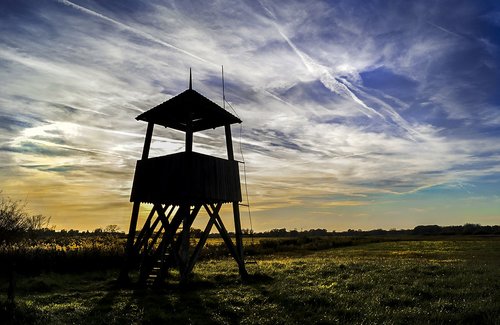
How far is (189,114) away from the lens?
19109mm

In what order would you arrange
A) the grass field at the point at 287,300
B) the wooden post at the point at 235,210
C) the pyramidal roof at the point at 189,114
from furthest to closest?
the wooden post at the point at 235,210 < the pyramidal roof at the point at 189,114 < the grass field at the point at 287,300

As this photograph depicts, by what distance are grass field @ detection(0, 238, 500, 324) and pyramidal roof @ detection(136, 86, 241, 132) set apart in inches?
316

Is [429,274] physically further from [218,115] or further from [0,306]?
[0,306]

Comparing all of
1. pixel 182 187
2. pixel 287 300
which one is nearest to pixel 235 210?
pixel 182 187

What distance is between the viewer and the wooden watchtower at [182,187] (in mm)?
17828

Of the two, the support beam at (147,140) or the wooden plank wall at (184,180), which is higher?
the support beam at (147,140)

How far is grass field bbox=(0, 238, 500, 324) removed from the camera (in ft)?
36.8

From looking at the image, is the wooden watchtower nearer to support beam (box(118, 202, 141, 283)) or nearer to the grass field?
support beam (box(118, 202, 141, 283))

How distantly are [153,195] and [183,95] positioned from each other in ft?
16.7

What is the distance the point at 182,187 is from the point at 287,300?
7137 mm

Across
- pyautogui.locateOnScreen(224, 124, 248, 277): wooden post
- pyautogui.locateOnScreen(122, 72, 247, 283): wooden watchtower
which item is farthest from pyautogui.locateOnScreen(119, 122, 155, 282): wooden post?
pyautogui.locateOnScreen(224, 124, 248, 277): wooden post

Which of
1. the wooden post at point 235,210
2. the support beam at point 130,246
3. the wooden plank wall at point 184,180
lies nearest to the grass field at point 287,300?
the support beam at point 130,246

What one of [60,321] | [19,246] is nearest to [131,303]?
[60,321]

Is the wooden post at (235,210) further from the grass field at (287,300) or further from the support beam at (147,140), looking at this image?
the support beam at (147,140)
